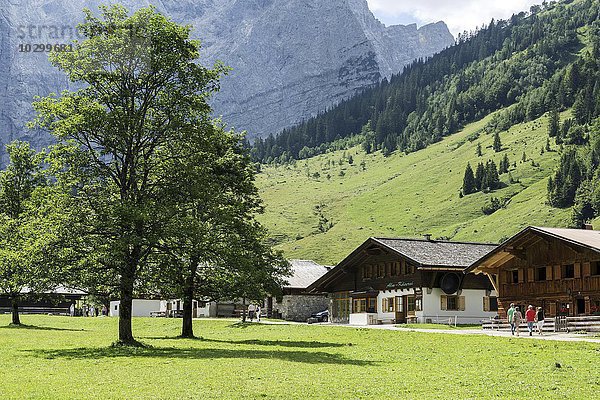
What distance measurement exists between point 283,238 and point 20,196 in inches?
4987

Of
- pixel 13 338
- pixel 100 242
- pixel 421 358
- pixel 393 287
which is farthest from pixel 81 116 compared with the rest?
pixel 393 287

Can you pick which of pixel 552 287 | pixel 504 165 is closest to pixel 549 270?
pixel 552 287

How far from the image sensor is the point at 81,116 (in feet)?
107

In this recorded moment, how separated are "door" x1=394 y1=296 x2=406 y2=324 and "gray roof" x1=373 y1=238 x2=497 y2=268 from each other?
4.66 m

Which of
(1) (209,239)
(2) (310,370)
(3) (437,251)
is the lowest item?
(2) (310,370)

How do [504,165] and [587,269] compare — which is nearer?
[587,269]

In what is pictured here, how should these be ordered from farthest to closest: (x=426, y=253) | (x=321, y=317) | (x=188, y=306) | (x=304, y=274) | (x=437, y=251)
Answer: (x=304, y=274) → (x=321, y=317) → (x=437, y=251) → (x=426, y=253) → (x=188, y=306)

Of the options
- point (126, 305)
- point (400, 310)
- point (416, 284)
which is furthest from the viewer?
point (400, 310)

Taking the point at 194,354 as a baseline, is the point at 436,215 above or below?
above

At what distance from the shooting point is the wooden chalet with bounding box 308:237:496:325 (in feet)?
207

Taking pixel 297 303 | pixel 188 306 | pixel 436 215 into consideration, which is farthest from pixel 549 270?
pixel 436 215

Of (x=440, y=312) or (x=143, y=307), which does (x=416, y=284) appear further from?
(x=143, y=307)

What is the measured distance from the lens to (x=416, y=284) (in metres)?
63.3

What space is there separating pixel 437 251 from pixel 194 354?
1578 inches
